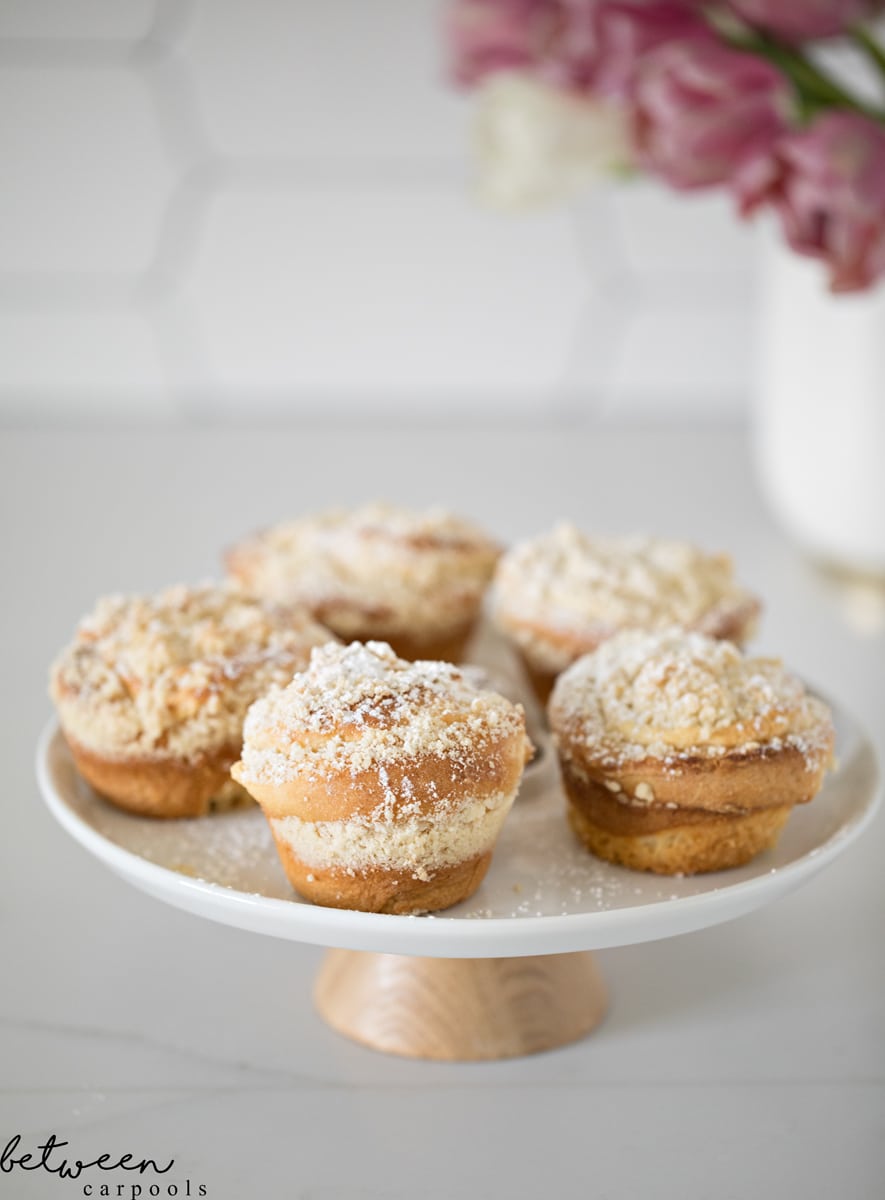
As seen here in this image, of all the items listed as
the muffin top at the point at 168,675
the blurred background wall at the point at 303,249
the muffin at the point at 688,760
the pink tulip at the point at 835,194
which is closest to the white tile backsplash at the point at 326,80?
the blurred background wall at the point at 303,249

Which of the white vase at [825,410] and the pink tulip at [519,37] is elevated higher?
the pink tulip at [519,37]

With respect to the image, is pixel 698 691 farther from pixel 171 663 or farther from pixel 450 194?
pixel 450 194

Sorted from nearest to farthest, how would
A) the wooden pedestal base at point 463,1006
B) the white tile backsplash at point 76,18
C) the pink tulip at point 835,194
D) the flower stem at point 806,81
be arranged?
the wooden pedestal base at point 463,1006
the pink tulip at point 835,194
the flower stem at point 806,81
the white tile backsplash at point 76,18

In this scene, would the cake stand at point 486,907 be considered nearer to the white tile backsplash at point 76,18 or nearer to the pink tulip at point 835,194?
the pink tulip at point 835,194

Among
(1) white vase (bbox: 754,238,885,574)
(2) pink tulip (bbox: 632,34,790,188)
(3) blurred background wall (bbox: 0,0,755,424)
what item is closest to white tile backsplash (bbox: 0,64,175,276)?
(3) blurred background wall (bbox: 0,0,755,424)

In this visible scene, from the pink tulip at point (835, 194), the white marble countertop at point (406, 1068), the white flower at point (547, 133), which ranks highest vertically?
the white flower at point (547, 133)

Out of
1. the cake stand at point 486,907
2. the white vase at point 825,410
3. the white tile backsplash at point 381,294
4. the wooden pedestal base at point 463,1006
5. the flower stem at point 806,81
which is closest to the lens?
the cake stand at point 486,907
